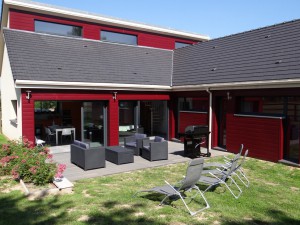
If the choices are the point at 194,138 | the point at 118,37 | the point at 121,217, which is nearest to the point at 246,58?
the point at 194,138

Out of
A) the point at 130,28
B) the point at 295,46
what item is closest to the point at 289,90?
the point at 295,46

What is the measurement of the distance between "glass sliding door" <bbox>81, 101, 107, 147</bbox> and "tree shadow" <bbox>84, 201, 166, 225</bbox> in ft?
25.3

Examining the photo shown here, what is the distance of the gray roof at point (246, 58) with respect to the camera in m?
10.8

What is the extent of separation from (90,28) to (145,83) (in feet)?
19.7

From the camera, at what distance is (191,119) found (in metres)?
14.5

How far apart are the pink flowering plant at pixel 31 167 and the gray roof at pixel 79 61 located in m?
4.10

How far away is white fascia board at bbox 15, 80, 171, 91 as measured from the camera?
10867 millimetres

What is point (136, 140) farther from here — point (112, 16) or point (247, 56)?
point (112, 16)

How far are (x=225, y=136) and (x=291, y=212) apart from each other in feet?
25.0

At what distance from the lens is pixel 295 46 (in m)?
10.8

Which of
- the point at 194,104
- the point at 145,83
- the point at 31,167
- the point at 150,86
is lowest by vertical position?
the point at 31,167

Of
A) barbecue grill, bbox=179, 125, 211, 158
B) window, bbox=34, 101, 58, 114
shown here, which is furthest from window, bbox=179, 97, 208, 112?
window, bbox=34, 101, 58, 114

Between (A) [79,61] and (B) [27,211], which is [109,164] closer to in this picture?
(B) [27,211]

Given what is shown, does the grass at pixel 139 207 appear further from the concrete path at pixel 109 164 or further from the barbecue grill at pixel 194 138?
the barbecue grill at pixel 194 138
